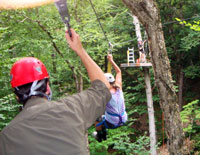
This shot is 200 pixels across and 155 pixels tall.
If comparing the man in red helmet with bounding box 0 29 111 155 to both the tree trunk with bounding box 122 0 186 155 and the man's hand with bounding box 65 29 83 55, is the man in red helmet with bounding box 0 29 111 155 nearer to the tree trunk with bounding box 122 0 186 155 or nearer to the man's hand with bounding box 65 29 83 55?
the man's hand with bounding box 65 29 83 55

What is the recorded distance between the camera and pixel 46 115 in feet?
4.01

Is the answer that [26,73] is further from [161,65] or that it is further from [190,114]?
[190,114]

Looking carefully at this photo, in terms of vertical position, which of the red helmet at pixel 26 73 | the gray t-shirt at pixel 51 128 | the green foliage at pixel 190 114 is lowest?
the green foliage at pixel 190 114

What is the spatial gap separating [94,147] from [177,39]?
8455mm

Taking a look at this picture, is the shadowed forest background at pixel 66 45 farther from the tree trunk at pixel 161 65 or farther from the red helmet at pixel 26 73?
Answer: the red helmet at pixel 26 73

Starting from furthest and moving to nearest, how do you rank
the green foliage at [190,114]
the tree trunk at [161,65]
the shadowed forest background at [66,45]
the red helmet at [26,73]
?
the green foliage at [190,114], the shadowed forest background at [66,45], the tree trunk at [161,65], the red helmet at [26,73]

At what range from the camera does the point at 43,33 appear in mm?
7828

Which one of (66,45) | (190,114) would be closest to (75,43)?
(66,45)

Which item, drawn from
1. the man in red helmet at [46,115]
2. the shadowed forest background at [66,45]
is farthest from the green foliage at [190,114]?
the man in red helmet at [46,115]

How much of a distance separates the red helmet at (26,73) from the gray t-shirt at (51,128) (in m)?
0.15

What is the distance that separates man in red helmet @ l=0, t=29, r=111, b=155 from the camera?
3.87 feet

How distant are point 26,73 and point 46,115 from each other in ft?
1.06

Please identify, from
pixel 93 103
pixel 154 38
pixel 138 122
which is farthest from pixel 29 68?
pixel 138 122

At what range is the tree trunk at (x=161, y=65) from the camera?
12.7 ft
